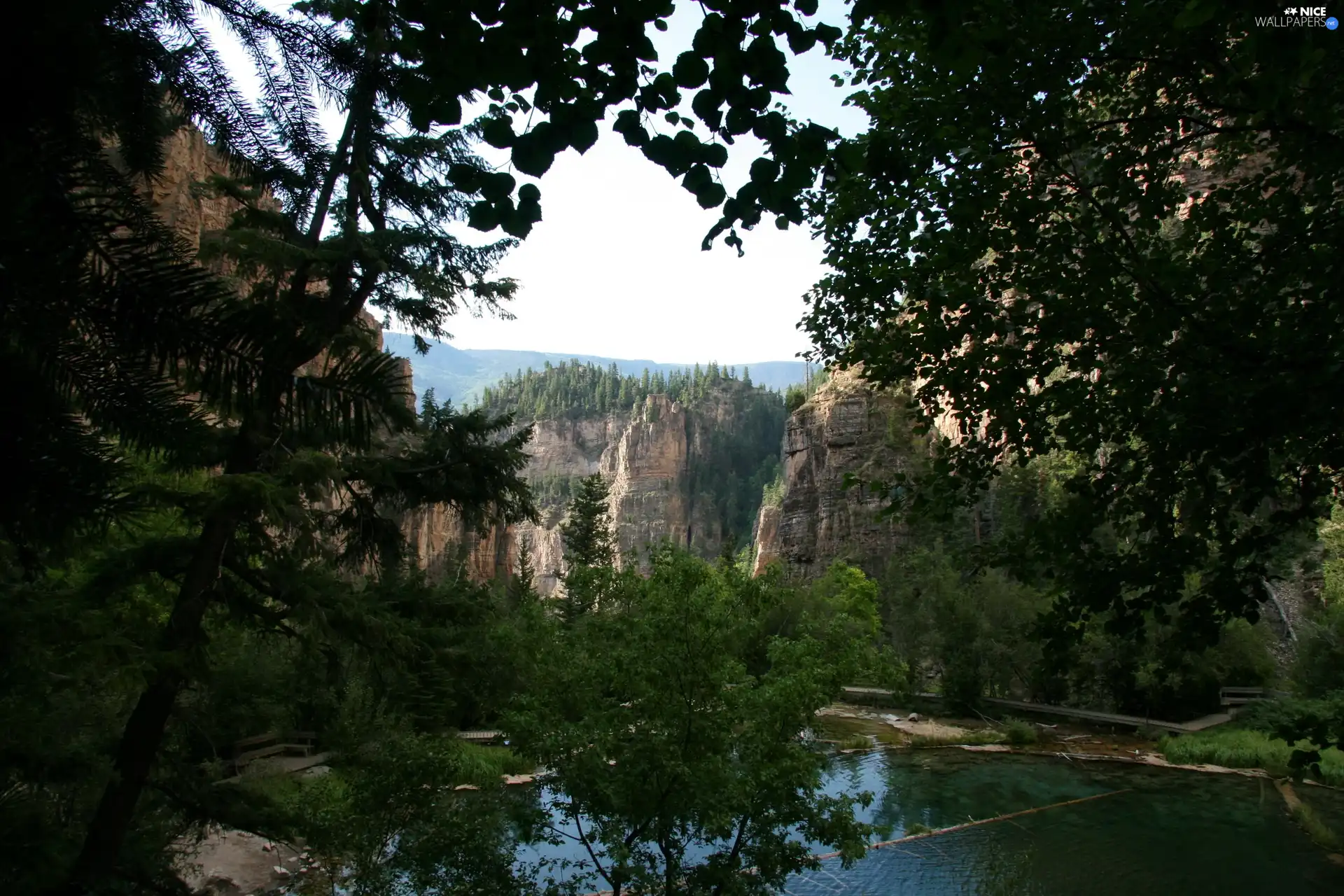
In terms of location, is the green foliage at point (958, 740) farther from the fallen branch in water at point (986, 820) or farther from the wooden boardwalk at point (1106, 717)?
the fallen branch in water at point (986, 820)

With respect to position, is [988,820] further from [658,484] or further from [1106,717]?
[658,484]

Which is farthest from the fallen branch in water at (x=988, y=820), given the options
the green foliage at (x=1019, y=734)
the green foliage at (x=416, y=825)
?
the green foliage at (x=416, y=825)

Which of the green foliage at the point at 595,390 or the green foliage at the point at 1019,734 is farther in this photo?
the green foliage at the point at 595,390

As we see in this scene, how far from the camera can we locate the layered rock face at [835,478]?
172 feet

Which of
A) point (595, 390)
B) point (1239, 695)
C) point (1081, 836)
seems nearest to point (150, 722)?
point (1081, 836)

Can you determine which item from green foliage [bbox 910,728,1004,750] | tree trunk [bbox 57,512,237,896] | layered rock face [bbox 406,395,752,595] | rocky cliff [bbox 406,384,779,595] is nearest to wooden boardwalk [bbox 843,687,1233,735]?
green foliage [bbox 910,728,1004,750]

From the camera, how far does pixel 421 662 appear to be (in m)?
7.11

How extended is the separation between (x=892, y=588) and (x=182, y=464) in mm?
39020

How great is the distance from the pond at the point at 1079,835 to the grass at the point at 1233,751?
0.92 metres

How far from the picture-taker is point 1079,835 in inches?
597

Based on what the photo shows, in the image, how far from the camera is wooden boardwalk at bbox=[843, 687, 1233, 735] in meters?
23.3

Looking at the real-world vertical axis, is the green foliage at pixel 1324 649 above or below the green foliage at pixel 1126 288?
below

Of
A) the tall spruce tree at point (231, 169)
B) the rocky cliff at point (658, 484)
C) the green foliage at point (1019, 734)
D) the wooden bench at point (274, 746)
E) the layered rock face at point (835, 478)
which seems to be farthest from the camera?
the rocky cliff at point (658, 484)

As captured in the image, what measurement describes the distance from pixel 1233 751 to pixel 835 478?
3145cm
